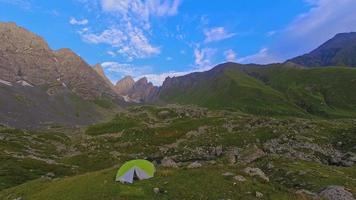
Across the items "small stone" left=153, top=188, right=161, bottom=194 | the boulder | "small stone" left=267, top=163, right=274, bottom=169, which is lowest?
"small stone" left=267, top=163, right=274, bottom=169

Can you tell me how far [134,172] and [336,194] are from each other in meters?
19.8

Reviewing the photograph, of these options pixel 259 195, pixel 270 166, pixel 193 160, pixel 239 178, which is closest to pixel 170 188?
pixel 239 178

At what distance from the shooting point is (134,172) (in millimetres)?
39531

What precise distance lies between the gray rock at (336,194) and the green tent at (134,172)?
56.2ft

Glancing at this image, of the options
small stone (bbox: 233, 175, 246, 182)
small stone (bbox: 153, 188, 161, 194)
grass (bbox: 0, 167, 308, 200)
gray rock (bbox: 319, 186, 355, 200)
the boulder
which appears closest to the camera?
the boulder

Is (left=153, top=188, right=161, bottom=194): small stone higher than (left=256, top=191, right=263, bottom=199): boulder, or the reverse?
(left=153, top=188, right=161, bottom=194): small stone

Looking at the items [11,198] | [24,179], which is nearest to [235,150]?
[24,179]

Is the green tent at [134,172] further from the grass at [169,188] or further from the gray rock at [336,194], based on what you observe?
the gray rock at [336,194]

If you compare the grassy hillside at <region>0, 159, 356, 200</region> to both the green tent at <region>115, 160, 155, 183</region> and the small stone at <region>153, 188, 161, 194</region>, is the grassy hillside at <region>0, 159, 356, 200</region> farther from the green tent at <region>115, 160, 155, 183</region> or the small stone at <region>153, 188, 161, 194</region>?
the green tent at <region>115, 160, 155, 183</region>

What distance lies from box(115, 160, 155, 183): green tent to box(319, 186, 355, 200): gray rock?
17.1m

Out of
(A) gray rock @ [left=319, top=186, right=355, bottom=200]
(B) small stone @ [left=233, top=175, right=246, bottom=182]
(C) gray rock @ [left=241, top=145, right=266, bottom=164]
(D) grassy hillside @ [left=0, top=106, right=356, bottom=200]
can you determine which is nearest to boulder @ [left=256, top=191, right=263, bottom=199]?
(D) grassy hillside @ [left=0, top=106, right=356, bottom=200]

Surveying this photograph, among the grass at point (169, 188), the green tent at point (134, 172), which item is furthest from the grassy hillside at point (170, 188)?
the green tent at point (134, 172)

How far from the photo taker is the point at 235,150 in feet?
276

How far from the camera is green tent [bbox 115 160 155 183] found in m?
37.9
